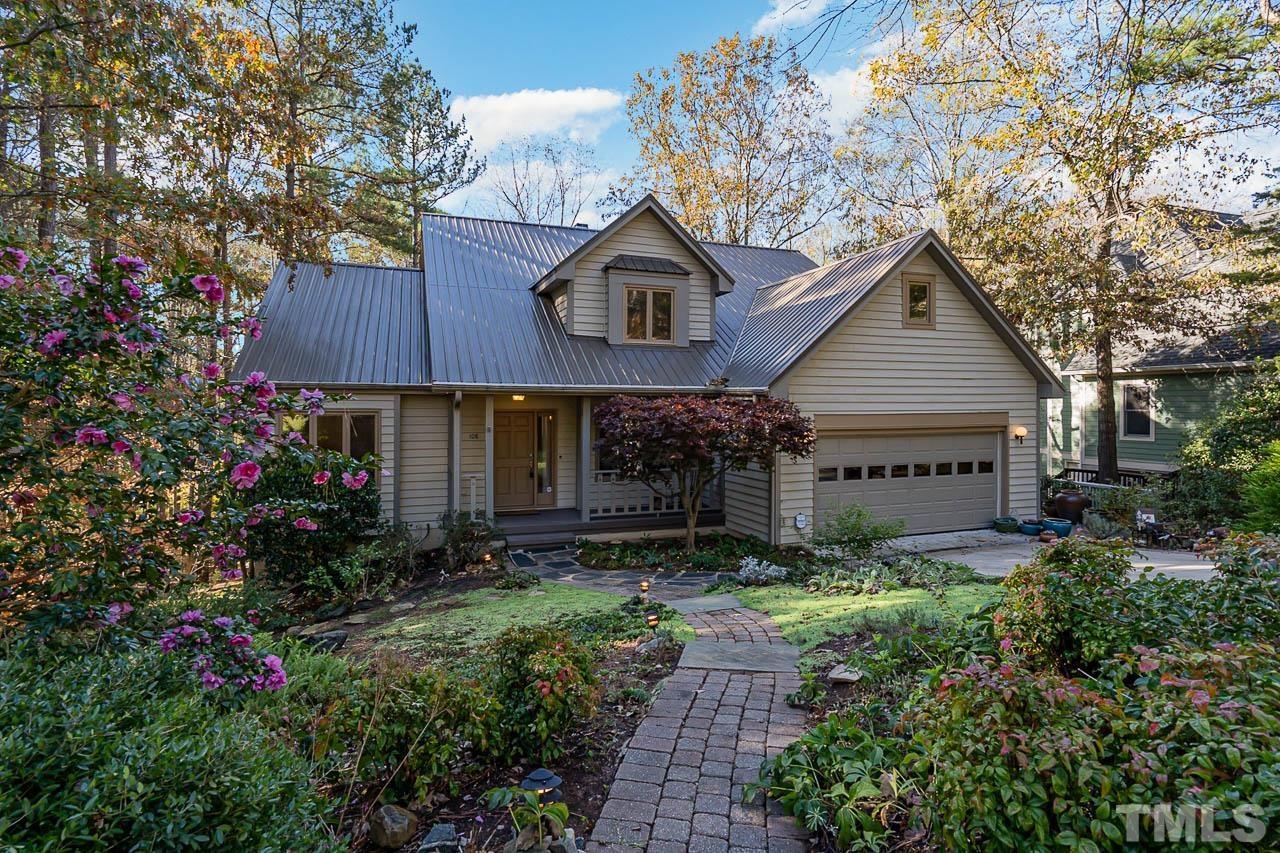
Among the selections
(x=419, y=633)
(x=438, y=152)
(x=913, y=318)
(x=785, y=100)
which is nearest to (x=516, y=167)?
(x=438, y=152)

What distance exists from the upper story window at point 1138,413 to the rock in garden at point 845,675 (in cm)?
1915

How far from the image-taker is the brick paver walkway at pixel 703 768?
9.75 feet

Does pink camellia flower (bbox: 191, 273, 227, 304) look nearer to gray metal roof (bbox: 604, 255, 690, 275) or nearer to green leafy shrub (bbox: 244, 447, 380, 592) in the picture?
green leafy shrub (bbox: 244, 447, 380, 592)

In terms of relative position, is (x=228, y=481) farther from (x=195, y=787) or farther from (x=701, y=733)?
(x=701, y=733)

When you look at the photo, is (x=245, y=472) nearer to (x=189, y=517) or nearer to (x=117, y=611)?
(x=189, y=517)

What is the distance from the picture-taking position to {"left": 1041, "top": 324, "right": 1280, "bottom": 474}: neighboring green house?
622 inches

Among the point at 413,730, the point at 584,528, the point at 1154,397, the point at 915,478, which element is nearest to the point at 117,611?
the point at 413,730

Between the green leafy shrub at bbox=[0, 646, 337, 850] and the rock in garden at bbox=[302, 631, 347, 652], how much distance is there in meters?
3.35

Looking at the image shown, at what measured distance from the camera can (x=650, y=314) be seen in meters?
13.0

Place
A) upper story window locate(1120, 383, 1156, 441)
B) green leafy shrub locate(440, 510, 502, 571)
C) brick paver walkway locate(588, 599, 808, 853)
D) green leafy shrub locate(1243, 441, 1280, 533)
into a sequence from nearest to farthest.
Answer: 1. brick paver walkway locate(588, 599, 808, 853)
2. green leafy shrub locate(1243, 441, 1280, 533)
3. green leafy shrub locate(440, 510, 502, 571)
4. upper story window locate(1120, 383, 1156, 441)

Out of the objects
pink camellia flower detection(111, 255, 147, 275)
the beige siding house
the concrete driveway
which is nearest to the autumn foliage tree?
the beige siding house

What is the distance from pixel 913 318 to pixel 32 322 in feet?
39.8

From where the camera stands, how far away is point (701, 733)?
3.96m

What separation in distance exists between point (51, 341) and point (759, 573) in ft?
25.4
